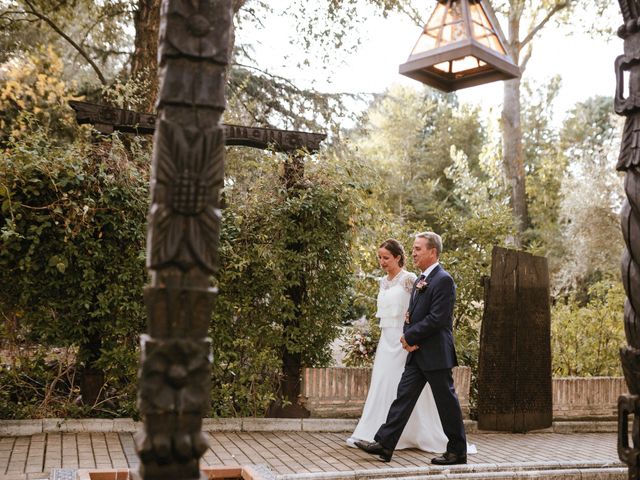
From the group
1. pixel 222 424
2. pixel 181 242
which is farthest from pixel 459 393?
pixel 181 242

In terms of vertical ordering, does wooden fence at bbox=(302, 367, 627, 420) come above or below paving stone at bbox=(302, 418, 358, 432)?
above

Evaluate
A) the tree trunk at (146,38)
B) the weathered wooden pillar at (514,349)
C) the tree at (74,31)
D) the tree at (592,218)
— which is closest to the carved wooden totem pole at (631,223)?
the weathered wooden pillar at (514,349)

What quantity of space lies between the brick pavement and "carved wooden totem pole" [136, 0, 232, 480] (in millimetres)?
2654

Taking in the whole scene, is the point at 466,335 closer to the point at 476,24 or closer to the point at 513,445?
the point at 513,445

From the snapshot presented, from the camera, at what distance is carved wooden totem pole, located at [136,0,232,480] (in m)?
3.21

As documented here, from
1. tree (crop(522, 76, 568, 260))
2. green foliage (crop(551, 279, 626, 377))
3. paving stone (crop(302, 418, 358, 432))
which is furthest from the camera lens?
tree (crop(522, 76, 568, 260))

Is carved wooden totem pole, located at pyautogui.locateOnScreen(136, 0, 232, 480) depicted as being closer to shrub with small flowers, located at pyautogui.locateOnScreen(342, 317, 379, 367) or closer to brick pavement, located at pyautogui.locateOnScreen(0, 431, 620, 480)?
brick pavement, located at pyautogui.locateOnScreen(0, 431, 620, 480)

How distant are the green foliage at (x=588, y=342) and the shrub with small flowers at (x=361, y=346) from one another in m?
2.89

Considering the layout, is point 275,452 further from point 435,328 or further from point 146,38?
point 146,38

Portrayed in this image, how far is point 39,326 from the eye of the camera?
24.3ft

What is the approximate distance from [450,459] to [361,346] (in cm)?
272

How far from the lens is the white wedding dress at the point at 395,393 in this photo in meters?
7.13

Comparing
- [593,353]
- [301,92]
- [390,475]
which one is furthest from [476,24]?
[301,92]

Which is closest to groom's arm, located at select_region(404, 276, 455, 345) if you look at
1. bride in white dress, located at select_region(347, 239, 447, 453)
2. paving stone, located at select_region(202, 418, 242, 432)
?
bride in white dress, located at select_region(347, 239, 447, 453)
